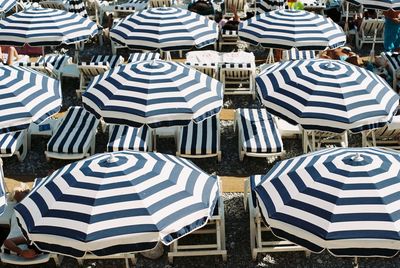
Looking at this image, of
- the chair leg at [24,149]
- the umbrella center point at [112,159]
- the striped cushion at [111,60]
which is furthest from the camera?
the striped cushion at [111,60]

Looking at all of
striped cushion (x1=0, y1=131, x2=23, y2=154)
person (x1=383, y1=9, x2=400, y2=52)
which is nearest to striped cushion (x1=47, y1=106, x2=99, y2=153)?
striped cushion (x1=0, y1=131, x2=23, y2=154)

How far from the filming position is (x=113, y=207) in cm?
566

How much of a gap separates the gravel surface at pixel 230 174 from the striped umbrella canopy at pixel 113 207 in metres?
1.74

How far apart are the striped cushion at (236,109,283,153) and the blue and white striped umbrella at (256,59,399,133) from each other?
1163 millimetres

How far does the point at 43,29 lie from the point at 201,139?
4.09 metres

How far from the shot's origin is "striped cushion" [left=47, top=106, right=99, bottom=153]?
368 inches

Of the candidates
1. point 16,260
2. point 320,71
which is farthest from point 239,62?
point 16,260

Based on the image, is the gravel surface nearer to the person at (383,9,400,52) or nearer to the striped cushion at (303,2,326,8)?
the person at (383,9,400,52)

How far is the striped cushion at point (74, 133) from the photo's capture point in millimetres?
9336

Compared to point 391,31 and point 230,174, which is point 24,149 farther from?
point 391,31

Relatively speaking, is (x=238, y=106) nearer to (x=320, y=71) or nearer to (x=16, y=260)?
(x=320, y=71)

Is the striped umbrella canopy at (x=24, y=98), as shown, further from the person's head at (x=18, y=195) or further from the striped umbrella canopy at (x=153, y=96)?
the person's head at (x=18, y=195)

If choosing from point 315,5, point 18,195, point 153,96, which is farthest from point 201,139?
point 315,5

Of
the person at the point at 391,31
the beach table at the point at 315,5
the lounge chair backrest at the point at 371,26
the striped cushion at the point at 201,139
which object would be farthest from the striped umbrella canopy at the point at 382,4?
the striped cushion at the point at 201,139
